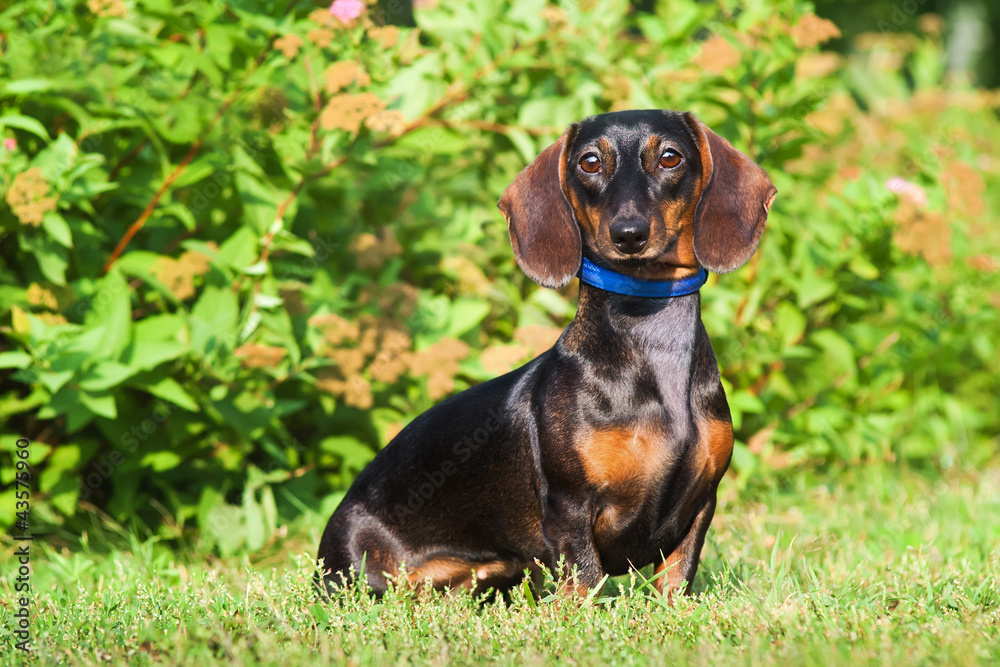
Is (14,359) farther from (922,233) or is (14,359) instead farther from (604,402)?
(922,233)

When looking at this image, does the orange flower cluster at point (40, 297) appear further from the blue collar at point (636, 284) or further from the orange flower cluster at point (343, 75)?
the blue collar at point (636, 284)

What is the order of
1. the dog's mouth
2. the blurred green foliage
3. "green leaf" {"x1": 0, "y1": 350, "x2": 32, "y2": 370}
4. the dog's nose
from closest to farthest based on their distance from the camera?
the dog's nose < the dog's mouth < "green leaf" {"x1": 0, "y1": 350, "x2": 32, "y2": 370} < the blurred green foliage

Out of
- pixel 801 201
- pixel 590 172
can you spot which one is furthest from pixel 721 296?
pixel 590 172

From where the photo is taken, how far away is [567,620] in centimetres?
271

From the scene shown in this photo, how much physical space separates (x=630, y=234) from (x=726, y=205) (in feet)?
1.39

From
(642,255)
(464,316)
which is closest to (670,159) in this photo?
(642,255)

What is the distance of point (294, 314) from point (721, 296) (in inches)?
85.9

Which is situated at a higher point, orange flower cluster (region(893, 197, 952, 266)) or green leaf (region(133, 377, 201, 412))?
orange flower cluster (region(893, 197, 952, 266))

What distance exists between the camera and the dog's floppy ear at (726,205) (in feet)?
9.35

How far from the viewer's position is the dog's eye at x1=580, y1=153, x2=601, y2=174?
293cm

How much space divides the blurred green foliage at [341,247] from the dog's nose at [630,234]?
1.70m

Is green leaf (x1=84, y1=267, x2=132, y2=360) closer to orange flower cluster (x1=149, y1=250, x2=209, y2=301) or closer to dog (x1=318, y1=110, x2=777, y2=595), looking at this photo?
orange flower cluster (x1=149, y1=250, x2=209, y2=301)

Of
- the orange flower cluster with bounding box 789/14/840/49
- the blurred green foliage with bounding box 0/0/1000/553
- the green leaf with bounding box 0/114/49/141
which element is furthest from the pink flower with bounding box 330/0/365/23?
the orange flower cluster with bounding box 789/14/840/49

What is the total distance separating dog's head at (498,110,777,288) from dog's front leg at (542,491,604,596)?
2.22 feet
